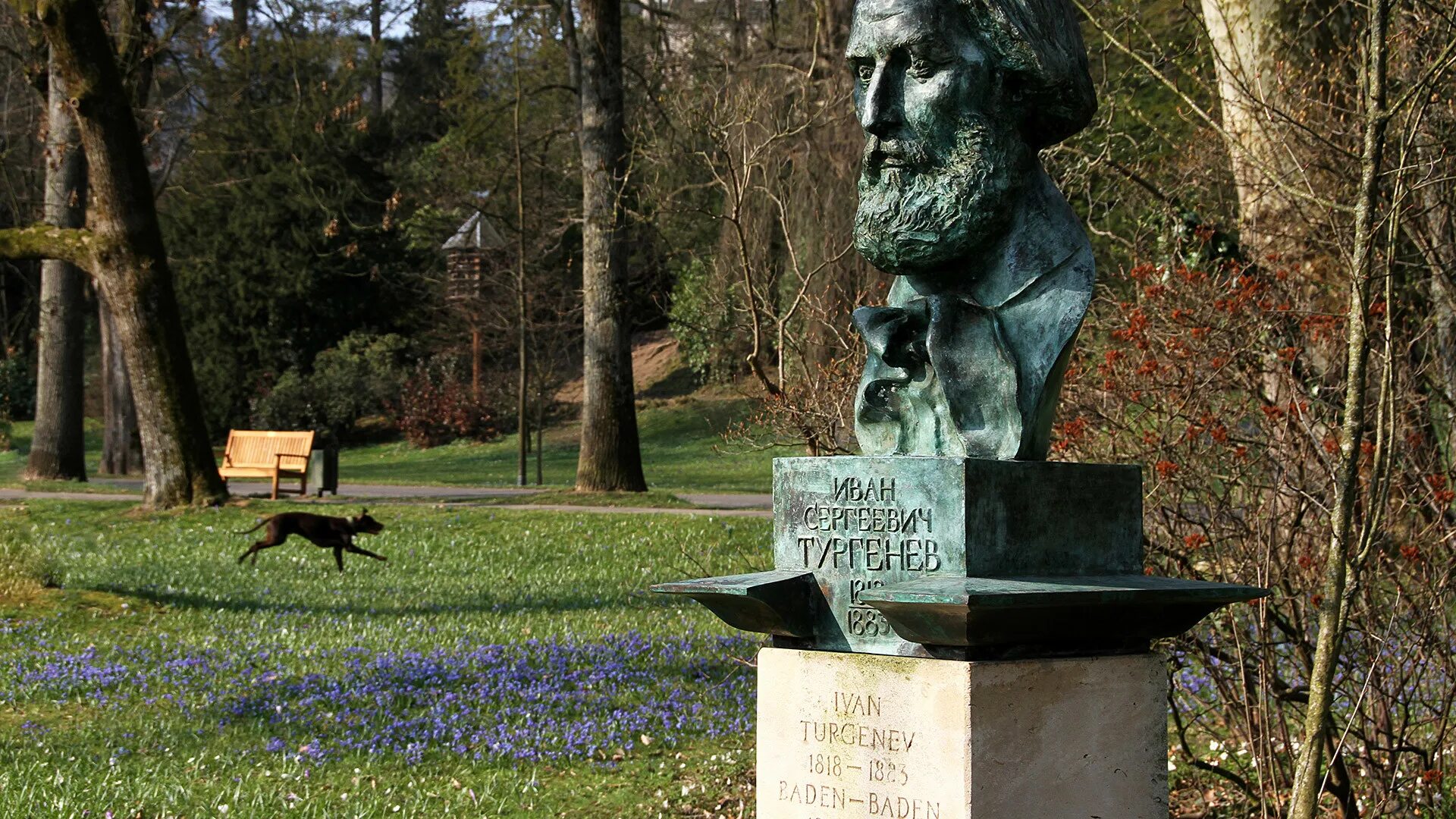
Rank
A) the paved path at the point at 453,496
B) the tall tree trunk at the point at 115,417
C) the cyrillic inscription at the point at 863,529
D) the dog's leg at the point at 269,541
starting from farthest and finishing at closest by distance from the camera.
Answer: the tall tree trunk at the point at 115,417
the paved path at the point at 453,496
the dog's leg at the point at 269,541
the cyrillic inscription at the point at 863,529

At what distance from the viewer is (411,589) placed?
13219mm

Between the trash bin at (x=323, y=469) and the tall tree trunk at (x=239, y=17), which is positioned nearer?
the trash bin at (x=323, y=469)

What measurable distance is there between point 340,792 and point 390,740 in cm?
96

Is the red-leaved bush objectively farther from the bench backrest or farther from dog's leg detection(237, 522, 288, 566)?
Answer: dog's leg detection(237, 522, 288, 566)

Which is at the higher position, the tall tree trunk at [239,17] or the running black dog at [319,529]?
the tall tree trunk at [239,17]

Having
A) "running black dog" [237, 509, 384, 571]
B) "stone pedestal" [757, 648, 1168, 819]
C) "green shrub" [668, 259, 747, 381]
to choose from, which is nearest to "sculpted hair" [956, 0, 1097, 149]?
"stone pedestal" [757, 648, 1168, 819]

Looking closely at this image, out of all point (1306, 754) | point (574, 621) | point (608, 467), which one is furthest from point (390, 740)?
point (608, 467)

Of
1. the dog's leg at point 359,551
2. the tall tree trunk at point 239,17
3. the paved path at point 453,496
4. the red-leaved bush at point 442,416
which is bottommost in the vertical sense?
the dog's leg at point 359,551

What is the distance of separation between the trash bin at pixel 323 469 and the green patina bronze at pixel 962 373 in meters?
16.8

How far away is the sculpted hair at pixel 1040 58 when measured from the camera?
4.03 m

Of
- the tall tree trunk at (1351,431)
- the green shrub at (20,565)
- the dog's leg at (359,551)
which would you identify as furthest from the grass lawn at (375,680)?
the tall tree trunk at (1351,431)

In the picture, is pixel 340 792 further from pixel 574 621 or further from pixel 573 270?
pixel 573 270

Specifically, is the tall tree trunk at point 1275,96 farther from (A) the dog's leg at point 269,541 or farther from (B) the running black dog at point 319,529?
(A) the dog's leg at point 269,541

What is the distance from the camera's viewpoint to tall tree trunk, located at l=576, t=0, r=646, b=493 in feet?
62.3
